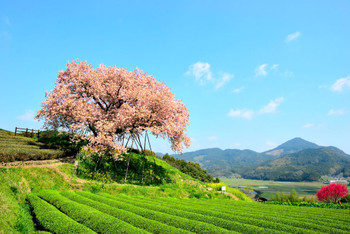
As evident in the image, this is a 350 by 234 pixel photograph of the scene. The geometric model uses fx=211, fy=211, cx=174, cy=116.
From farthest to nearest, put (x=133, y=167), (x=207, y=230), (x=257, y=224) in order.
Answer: (x=133, y=167) → (x=257, y=224) → (x=207, y=230)

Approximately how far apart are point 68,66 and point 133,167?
1824cm

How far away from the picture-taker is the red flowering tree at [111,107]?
27312mm

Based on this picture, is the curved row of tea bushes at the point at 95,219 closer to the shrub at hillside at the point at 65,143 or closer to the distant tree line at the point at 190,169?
the shrub at hillside at the point at 65,143

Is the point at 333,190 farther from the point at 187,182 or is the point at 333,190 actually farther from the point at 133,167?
the point at 133,167

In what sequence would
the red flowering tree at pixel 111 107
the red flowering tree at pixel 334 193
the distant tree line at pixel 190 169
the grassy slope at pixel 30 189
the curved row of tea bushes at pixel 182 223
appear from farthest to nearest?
the distant tree line at pixel 190 169 < the red flowering tree at pixel 334 193 < the red flowering tree at pixel 111 107 < the grassy slope at pixel 30 189 < the curved row of tea bushes at pixel 182 223

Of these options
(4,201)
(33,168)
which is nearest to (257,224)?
(4,201)

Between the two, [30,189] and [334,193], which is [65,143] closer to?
[30,189]

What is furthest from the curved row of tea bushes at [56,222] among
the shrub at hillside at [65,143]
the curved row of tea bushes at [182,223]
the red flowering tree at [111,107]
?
the shrub at hillside at [65,143]

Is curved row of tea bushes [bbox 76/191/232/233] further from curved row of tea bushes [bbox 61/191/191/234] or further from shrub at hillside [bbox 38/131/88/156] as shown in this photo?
shrub at hillside [bbox 38/131/88/156]

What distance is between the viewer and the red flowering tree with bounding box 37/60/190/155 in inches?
1075

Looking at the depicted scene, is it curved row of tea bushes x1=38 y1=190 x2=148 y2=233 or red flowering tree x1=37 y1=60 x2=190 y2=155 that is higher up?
red flowering tree x1=37 y1=60 x2=190 y2=155

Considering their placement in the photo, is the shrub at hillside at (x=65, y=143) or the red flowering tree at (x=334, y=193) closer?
the shrub at hillside at (x=65, y=143)

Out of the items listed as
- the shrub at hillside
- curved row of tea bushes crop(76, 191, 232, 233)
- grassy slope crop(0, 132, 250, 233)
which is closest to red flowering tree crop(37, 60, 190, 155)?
the shrub at hillside

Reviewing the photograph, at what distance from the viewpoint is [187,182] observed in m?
33.1
